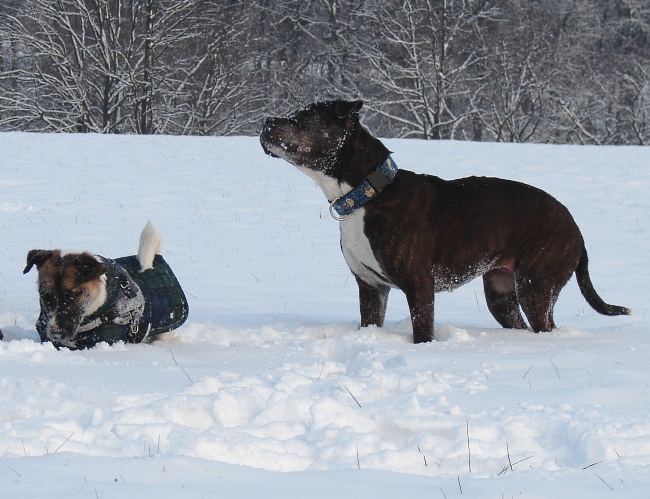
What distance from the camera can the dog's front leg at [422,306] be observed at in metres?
5.48

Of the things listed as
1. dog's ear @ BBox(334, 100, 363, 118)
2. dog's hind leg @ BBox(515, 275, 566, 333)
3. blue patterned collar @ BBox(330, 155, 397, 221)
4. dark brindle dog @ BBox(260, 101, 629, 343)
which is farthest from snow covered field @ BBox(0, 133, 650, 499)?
dog's ear @ BBox(334, 100, 363, 118)

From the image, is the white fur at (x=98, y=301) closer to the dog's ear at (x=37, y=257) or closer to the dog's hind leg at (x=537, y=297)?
the dog's ear at (x=37, y=257)

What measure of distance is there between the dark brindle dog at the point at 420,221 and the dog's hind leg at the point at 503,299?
27 cm

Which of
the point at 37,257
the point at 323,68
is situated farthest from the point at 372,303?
the point at 323,68

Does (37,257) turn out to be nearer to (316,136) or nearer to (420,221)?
(316,136)

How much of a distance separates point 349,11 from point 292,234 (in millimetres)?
23978

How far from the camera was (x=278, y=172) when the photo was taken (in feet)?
54.1

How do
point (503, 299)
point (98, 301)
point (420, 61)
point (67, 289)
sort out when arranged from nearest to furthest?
1. point (67, 289)
2. point (98, 301)
3. point (503, 299)
4. point (420, 61)

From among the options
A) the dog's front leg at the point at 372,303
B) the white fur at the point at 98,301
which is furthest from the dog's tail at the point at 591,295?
the white fur at the point at 98,301

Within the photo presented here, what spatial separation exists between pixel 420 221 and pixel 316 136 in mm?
880

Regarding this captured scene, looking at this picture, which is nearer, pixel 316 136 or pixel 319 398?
pixel 319 398

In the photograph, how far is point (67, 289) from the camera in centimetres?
517

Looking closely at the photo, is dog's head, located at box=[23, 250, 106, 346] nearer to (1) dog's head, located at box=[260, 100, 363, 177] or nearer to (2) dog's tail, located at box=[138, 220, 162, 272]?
(2) dog's tail, located at box=[138, 220, 162, 272]

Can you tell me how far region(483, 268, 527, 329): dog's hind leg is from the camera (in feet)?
20.1
